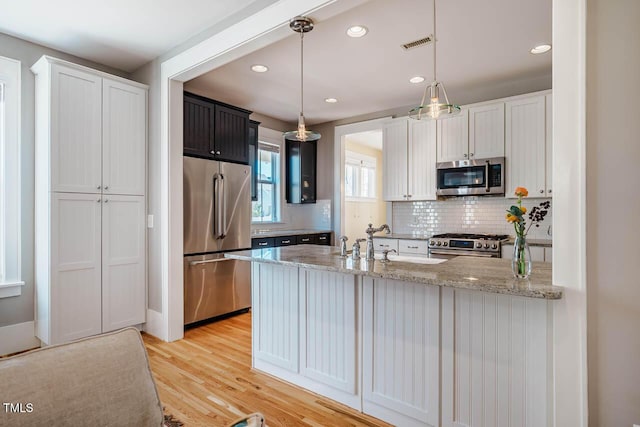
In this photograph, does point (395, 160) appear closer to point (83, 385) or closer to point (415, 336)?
point (415, 336)

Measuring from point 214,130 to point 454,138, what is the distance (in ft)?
9.08

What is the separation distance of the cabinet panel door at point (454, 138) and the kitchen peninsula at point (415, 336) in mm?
2244

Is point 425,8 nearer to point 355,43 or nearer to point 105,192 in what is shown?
point 355,43

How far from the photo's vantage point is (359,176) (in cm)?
721

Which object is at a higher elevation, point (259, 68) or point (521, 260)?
point (259, 68)

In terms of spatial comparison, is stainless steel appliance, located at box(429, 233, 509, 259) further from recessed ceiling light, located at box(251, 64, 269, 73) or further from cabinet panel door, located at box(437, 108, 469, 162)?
recessed ceiling light, located at box(251, 64, 269, 73)

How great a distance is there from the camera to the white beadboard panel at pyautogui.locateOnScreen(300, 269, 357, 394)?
2.16 metres

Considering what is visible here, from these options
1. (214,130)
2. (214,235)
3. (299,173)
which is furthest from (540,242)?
(214,130)

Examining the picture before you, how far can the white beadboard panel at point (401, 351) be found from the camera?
183cm

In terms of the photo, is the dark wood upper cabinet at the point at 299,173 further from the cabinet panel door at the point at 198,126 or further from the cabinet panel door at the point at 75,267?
the cabinet panel door at the point at 75,267

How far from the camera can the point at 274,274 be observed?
256 centimetres

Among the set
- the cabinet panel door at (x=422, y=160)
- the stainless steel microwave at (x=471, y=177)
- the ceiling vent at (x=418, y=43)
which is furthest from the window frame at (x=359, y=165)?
the ceiling vent at (x=418, y=43)

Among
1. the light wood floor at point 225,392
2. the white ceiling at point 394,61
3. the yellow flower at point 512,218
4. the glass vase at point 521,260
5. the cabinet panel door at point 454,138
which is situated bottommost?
the light wood floor at point 225,392

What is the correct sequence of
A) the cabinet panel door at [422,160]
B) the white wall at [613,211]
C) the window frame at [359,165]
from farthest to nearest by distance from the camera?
the window frame at [359,165], the cabinet panel door at [422,160], the white wall at [613,211]
